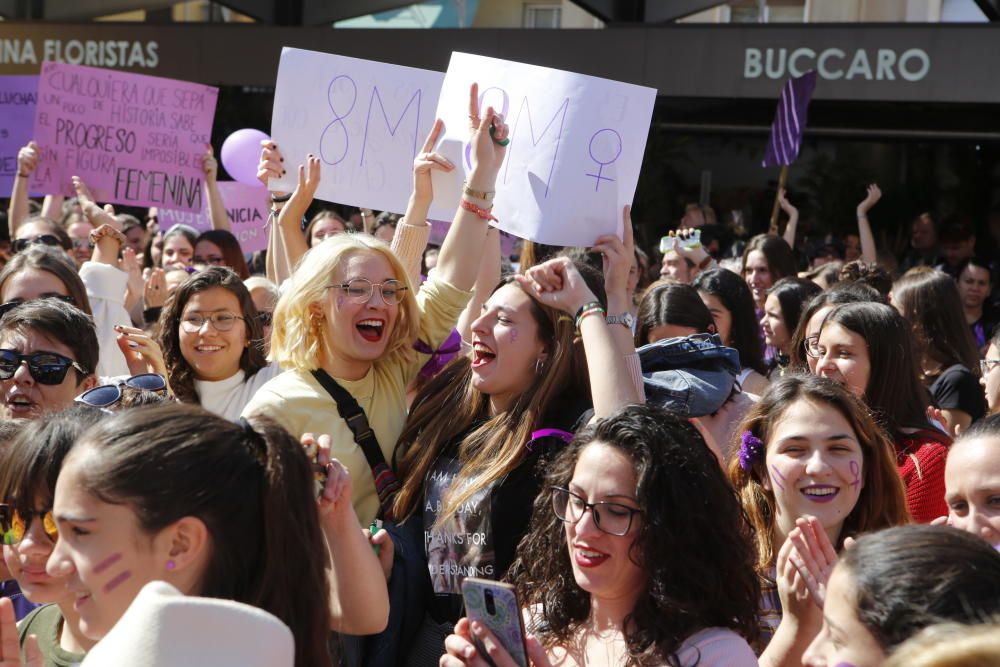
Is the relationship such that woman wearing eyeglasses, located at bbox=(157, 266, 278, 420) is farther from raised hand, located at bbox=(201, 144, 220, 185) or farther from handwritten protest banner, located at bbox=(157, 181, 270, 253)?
handwritten protest banner, located at bbox=(157, 181, 270, 253)

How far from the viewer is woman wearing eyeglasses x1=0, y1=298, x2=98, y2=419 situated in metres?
3.62

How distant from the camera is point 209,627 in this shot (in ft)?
4.85

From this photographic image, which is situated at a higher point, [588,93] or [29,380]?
[588,93]

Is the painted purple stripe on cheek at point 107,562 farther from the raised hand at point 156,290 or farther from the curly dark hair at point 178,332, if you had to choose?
the raised hand at point 156,290

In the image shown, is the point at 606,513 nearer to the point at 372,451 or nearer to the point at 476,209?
the point at 372,451

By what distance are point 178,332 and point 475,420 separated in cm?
151

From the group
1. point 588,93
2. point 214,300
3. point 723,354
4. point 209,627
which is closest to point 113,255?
point 214,300

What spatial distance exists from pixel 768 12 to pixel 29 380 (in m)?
9.28

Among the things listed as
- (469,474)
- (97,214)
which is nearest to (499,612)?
(469,474)

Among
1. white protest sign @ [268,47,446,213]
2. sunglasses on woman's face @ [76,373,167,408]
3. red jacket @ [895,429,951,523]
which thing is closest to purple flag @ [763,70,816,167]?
white protest sign @ [268,47,446,213]

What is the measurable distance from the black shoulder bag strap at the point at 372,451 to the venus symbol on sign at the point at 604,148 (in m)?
1.20

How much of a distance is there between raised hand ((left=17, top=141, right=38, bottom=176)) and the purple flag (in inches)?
190

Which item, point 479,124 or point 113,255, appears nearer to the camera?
point 479,124

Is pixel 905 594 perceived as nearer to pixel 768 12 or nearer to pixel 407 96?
pixel 407 96
